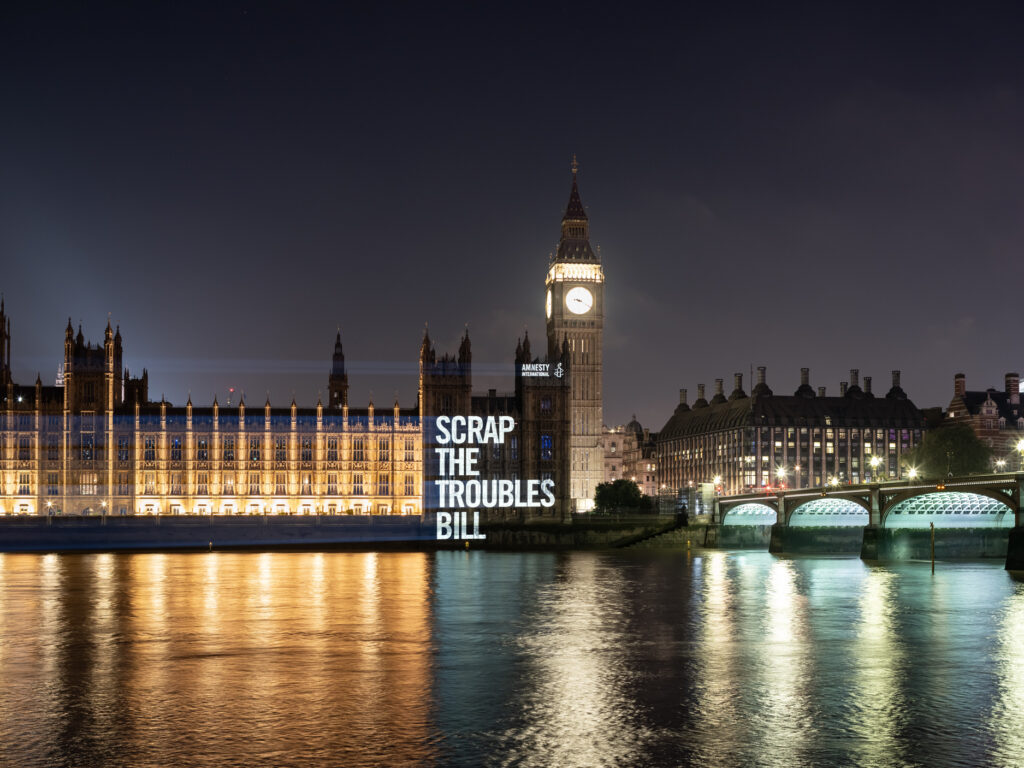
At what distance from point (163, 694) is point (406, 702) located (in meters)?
5.54

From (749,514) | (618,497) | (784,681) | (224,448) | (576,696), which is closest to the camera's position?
(576,696)

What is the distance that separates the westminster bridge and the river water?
45.4ft

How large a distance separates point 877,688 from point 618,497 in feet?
352

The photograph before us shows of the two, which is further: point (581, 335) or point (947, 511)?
point (581, 335)

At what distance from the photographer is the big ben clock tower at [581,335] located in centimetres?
14838

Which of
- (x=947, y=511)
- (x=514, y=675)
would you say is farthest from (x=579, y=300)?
(x=514, y=675)

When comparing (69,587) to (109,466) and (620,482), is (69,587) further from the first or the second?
(620,482)

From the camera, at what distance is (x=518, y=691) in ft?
85.7

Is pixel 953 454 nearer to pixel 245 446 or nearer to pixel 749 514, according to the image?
pixel 749 514

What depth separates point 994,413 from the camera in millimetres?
145750

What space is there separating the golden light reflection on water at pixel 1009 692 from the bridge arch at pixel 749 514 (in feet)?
210

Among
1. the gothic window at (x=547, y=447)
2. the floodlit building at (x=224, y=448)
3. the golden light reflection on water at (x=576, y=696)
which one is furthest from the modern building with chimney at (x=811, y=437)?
the golden light reflection on water at (x=576, y=696)

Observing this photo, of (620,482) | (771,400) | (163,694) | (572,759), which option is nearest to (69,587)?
(163,694)

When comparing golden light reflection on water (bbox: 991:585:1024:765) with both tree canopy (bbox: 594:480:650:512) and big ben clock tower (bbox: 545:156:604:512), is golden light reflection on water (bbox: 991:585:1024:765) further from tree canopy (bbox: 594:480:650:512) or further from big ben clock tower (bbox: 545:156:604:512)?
big ben clock tower (bbox: 545:156:604:512)
